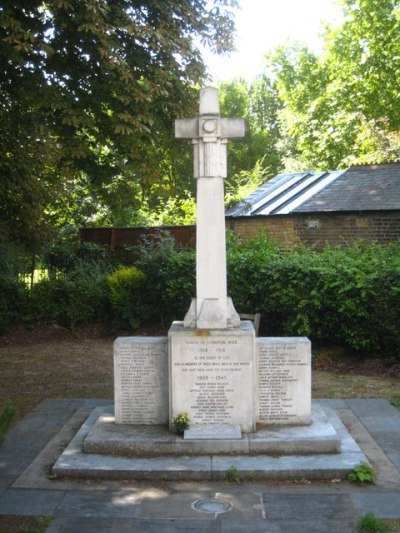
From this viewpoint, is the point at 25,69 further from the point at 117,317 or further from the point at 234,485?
the point at 234,485

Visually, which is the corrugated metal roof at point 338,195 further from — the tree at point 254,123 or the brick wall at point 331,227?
the tree at point 254,123

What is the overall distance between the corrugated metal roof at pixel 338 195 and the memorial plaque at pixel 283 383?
10.4 metres

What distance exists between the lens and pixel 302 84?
36.5 metres

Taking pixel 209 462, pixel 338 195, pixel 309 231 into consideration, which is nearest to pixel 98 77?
pixel 209 462

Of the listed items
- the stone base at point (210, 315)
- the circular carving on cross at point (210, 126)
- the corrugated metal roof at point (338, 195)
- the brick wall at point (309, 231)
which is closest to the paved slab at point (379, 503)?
the stone base at point (210, 315)

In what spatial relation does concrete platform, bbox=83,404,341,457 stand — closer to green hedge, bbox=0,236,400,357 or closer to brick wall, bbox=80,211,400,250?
green hedge, bbox=0,236,400,357

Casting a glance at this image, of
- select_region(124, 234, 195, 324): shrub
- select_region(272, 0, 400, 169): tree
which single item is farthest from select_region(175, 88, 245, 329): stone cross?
select_region(272, 0, 400, 169): tree

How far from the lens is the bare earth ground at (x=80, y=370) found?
9531 mm

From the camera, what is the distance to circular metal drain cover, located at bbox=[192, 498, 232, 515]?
5121 millimetres

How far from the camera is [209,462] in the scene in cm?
597

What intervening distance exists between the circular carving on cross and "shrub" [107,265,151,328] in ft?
27.6

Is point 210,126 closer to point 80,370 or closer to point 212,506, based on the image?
point 212,506

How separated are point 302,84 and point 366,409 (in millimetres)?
31061

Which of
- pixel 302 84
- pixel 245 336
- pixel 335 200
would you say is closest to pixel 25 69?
pixel 245 336
